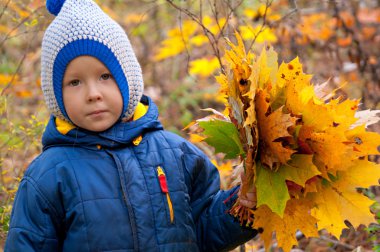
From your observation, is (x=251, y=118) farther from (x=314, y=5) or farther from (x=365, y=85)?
(x=314, y=5)

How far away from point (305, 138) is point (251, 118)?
24cm

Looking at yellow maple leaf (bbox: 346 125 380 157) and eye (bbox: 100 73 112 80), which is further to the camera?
eye (bbox: 100 73 112 80)

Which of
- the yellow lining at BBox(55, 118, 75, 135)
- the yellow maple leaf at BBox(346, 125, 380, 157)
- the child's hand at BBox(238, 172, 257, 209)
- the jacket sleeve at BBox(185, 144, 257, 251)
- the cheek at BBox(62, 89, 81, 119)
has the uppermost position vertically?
the cheek at BBox(62, 89, 81, 119)

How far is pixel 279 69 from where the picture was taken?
256cm

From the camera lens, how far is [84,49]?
2705 mm

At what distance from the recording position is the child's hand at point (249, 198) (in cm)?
256

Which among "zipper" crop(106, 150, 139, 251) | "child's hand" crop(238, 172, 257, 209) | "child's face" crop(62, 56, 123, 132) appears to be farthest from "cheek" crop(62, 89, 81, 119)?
"child's hand" crop(238, 172, 257, 209)

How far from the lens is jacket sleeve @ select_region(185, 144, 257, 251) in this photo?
2.90m

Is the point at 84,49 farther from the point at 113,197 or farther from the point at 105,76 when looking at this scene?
the point at 113,197

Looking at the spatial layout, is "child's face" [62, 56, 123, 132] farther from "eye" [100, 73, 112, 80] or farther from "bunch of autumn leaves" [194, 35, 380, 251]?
"bunch of autumn leaves" [194, 35, 380, 251]

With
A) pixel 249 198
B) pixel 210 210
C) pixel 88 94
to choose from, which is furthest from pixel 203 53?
pixel 249 198

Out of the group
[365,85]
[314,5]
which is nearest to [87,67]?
[365,85]

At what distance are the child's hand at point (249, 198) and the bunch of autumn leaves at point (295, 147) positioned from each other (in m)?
0.02

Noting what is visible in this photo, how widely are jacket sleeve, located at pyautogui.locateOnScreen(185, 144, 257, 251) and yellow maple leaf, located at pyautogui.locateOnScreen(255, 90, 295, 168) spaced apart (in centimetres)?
44
